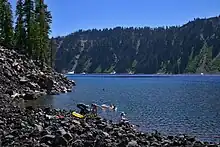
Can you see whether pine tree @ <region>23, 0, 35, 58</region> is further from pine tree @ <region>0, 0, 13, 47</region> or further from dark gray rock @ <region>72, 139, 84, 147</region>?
dark gray rock @ <region>72, 139, 84, 147</region>

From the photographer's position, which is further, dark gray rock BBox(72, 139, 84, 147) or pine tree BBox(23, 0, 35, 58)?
pine tree BBox(23, 0, 35, 58)

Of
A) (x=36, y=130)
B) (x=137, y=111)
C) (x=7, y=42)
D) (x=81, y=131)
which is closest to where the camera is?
(x=36, y=130)

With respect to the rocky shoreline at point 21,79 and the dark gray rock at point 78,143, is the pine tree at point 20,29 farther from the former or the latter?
the dark gray rock at point 78,143

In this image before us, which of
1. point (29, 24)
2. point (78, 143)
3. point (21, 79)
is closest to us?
point (78, 143)

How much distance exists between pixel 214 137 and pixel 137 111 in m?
21.2

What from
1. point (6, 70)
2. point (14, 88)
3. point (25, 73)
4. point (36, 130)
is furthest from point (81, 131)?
point (25, 73)

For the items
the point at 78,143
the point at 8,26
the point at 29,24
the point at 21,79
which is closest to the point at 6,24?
the point at 8,26

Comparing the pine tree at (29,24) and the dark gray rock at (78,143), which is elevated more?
the pine tree at (29,24)

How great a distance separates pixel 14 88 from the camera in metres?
61.2

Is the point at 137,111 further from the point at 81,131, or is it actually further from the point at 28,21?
the point at 28,21

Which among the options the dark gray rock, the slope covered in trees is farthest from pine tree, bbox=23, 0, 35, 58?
the dark gray rock

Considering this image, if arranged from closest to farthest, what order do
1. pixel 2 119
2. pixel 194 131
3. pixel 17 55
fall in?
1. pixel 2 119
2. pixel 194 131
3. pixel 17 55

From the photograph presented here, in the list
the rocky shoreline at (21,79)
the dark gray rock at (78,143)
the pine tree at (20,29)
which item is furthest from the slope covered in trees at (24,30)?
the dark gray rock at (78,143)

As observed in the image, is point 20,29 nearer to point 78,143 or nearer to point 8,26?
point 8,26
